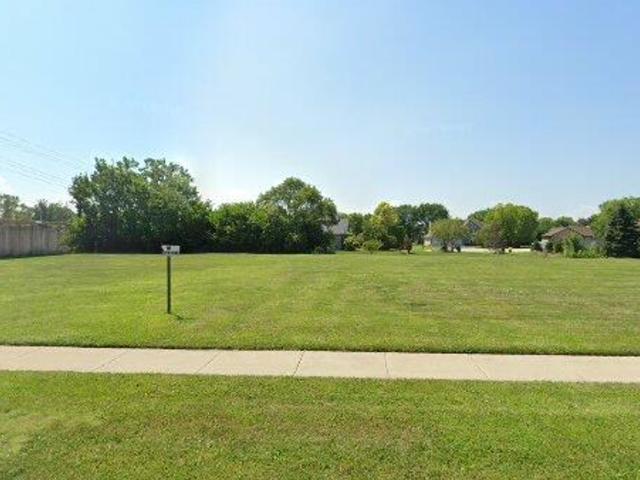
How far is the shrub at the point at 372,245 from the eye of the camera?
64062 millimetres

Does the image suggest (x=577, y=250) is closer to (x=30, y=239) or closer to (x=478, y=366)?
(x=30, y=239)

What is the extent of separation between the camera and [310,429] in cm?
478

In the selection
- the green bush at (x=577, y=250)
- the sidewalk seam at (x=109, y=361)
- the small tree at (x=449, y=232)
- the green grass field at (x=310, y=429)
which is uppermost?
the small tree at (x=449, y=232)

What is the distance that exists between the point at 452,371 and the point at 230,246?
158 ft

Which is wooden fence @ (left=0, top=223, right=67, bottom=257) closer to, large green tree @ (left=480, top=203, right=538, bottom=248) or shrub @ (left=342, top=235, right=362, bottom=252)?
shrub @ (left=342, top=235, right=362, bottom=252)

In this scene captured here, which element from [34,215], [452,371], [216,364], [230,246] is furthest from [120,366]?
[34,215]

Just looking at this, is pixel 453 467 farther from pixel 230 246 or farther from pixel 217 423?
pixel 230 246

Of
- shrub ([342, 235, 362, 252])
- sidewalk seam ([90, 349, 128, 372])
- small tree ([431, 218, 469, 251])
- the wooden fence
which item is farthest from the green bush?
sidewalk seam ([90, 349, 128, 372])

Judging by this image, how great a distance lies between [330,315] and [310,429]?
20.4 ft

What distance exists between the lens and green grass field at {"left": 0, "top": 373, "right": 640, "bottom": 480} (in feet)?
13.4

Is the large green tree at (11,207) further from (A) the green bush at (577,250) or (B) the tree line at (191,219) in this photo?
(A) the green bush at (577,250)

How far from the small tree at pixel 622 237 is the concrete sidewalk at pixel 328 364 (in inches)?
2162

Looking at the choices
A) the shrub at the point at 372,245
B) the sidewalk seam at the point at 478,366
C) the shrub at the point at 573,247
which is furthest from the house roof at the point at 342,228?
the sidewalk seam at the point at 478,366

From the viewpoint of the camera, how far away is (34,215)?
107500 mm
